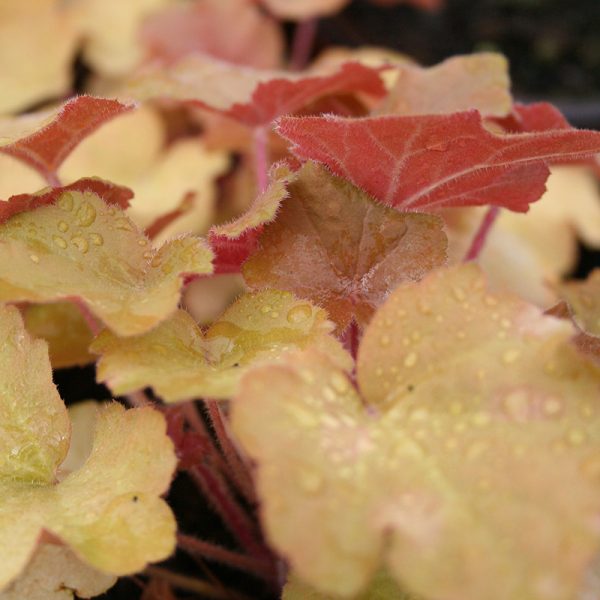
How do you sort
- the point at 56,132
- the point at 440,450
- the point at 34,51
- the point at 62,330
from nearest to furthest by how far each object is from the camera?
the point at 440,450
the point at 56,132
the point at 62,330
the point at 34,51

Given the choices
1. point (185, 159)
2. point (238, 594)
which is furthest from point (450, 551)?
point (185, 159)

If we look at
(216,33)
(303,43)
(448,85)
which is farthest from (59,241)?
(303,43)

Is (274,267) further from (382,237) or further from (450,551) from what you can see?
(450,551)

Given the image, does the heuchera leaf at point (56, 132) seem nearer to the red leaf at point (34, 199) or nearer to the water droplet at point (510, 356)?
the red leaf at point (34, 199)

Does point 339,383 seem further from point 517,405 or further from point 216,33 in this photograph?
point 216,33

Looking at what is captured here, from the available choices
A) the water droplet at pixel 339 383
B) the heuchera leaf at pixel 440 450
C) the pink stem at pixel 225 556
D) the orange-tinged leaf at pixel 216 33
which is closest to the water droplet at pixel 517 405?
the heuchera leaf at pixel 440 450

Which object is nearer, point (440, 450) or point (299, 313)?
point (440, 450)

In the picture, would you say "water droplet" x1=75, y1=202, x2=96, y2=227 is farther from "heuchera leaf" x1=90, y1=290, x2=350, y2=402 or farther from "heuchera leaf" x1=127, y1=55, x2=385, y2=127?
"heuchera leaf" x1=127, y1=55, x2=385, y2=127
